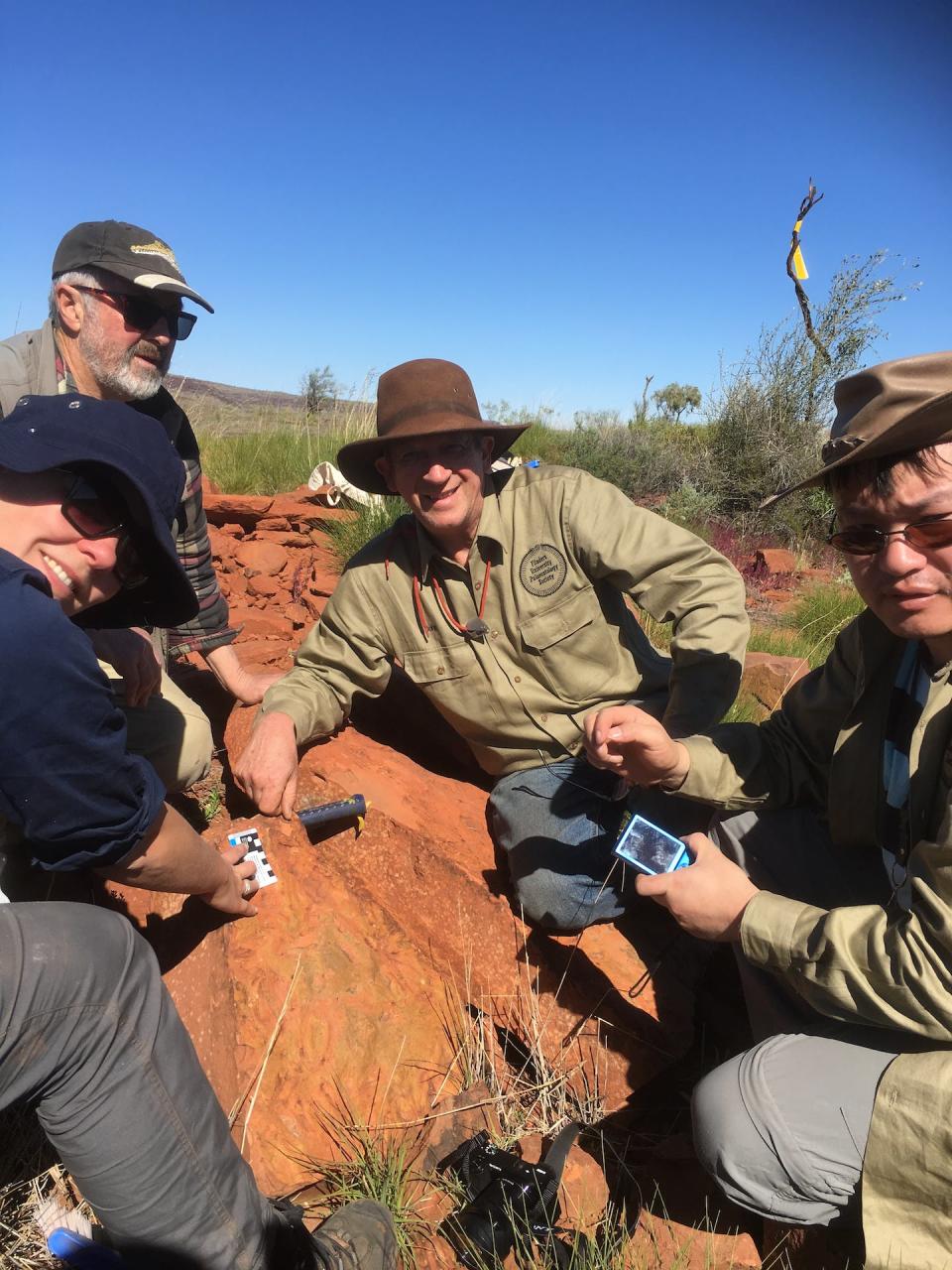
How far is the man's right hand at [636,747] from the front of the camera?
241 centimetres

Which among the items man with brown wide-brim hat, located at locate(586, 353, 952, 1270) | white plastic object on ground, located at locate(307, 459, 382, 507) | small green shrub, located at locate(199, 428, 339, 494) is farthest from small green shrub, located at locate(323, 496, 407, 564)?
man with brown wide-brim hat, located at locate(586, 353, 952, 1270)

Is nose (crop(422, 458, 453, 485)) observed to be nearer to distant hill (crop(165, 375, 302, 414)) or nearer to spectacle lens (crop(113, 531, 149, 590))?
spectacle lens (crop(113, 531, 149, 590))

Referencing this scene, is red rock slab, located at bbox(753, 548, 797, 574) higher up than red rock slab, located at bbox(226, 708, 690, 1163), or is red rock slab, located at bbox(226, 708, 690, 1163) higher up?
red rock slab, located at bbox(753, 548, 797, 574)

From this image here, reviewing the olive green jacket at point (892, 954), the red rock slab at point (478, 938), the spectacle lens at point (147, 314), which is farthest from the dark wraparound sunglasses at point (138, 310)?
the olive green jacket at point (892, 954)

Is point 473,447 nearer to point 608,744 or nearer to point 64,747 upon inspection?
point 608,744

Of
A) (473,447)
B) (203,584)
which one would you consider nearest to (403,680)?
(203,584)

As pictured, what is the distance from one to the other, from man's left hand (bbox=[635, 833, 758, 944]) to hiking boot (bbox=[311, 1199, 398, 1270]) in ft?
3.33

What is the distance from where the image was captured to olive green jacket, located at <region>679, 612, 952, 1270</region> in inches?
64.3

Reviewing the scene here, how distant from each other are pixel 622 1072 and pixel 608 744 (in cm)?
110

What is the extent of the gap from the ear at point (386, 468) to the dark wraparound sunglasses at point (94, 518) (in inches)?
53.3

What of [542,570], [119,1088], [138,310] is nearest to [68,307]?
[138,310]

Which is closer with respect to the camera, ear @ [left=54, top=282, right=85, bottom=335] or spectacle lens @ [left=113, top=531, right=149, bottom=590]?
spectacle lens @ [left=113, top=531, right=149, bottom=590]

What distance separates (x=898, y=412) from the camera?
65.9 inches

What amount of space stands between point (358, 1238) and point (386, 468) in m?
2.43
